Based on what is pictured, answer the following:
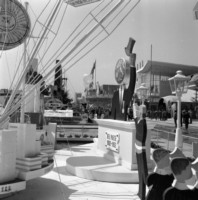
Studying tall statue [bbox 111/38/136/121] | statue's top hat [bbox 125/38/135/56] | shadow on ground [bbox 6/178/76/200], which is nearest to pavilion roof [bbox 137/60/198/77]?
tall statue [bbox 111/38/136/121]

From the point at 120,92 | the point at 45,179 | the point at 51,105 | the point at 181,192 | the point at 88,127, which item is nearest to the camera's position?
the point at 181,192

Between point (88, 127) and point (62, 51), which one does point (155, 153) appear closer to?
point (62, 51)

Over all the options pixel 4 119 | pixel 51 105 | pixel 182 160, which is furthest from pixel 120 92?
pixel 51 105

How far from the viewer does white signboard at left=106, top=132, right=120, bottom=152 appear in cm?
816

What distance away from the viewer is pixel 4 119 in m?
4.79

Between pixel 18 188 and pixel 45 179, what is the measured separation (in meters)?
2.23

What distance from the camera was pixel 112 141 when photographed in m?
8.58

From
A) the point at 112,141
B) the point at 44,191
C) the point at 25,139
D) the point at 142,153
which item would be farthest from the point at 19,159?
the point at 112,141

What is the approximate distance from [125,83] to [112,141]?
1.92m

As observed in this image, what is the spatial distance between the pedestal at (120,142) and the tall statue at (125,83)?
1.68 ft

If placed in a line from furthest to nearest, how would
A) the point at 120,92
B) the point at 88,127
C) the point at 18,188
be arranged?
the point at 88,127
the point at 120,92
the point at 18,188

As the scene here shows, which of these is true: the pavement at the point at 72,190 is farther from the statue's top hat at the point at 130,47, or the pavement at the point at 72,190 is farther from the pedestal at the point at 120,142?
the statue's top hat at the point at 130,47

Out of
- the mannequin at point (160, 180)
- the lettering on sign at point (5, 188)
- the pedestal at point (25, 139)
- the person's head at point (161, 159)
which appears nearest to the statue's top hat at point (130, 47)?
the pedestal at point (25, 139)

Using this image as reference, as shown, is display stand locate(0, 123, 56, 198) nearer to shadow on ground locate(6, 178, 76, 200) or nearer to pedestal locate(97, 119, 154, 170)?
shadow on ground locate(6, 178, 76, 200)
